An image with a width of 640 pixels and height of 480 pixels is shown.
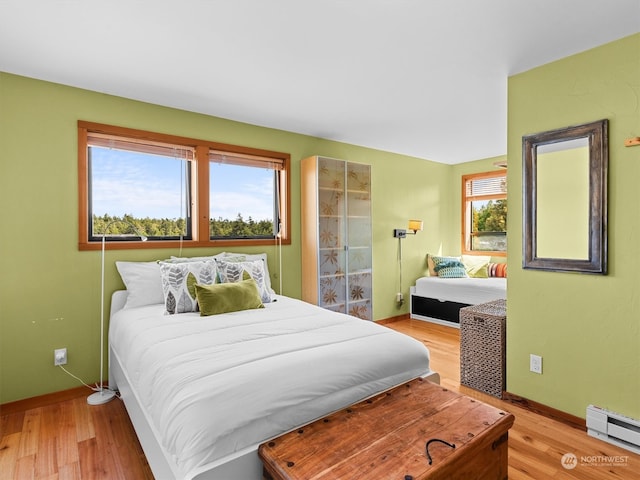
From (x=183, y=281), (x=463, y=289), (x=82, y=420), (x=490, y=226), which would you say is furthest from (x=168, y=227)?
(x=490, y=226)

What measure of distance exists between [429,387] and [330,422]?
2.09ft

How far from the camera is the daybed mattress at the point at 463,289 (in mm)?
4500

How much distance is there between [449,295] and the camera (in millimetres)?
4871

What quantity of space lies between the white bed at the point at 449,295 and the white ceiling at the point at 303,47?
7.70 ft

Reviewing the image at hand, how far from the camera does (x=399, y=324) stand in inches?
196

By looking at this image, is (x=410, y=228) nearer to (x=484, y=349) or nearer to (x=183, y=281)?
(x=484, y=349)

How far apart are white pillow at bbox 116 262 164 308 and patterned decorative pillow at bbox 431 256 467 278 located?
13.0 feet

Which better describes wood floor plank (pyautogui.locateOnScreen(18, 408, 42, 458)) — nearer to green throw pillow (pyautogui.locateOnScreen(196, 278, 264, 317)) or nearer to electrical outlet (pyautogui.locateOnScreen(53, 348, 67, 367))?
electrical outlet (pyautogui.locateOnScreen(53, 348, 67, 367))

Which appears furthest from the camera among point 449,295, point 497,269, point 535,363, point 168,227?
point 497,269

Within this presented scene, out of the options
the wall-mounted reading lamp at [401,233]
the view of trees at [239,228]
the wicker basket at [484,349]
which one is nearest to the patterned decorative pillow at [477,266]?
the wall-mounted reading lamp at [401,233]

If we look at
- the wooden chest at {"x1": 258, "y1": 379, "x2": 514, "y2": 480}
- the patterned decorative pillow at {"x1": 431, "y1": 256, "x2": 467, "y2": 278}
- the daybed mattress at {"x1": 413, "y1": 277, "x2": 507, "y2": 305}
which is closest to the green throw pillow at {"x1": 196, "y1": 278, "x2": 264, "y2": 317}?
the wooden chest at {"x1": 258, "y1": 379, "x2": 514, "y2": 480}

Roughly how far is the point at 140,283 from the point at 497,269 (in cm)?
465

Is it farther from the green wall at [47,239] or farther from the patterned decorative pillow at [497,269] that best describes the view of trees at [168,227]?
the patterned decorative pillow at [497,269]

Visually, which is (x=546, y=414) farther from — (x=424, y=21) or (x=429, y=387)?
(x=424, y=21)
